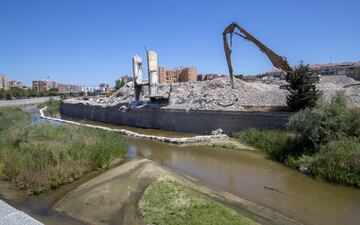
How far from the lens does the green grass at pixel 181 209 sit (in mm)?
7777

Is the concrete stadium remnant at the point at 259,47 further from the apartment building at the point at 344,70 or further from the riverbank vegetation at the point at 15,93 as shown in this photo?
the riverbank vegetation at the point at 15,93

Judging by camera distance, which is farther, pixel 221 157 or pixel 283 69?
pixel 283 69

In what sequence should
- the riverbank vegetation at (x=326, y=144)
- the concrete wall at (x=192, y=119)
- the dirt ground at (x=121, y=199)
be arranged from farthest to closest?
the concrete wall at (x=192, y=119)
the riverbank vegetation at (x=326, y=144)
the dirt ground at (x=121, y=199)

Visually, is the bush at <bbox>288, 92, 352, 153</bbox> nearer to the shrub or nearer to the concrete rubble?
the shrub

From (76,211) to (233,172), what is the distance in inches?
298

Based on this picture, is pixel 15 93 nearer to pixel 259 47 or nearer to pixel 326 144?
pixel 259 47

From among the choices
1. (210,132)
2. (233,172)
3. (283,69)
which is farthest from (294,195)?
(283,69)

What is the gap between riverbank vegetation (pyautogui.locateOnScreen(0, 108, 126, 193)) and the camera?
11711mm

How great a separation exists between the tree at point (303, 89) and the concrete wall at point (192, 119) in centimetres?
134

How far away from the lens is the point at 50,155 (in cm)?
1270

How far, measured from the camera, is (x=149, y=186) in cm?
1051

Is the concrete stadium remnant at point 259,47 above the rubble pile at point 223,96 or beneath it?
Result: above

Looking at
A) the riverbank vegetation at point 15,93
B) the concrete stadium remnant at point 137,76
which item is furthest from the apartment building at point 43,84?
the concrete stadium remnant at point 137,76

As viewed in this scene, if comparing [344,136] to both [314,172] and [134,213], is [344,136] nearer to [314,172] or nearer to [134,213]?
[314,172]
